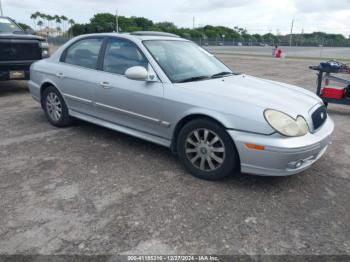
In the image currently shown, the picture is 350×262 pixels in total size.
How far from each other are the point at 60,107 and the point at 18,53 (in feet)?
11.7

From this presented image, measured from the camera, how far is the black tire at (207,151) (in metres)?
3.27

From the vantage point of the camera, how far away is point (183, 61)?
4105mm

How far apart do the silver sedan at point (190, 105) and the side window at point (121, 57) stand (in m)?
0.01

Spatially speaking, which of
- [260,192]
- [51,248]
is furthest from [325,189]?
[51,248]

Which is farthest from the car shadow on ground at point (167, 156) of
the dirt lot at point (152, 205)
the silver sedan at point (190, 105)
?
the silver sedan at point (190, 105)

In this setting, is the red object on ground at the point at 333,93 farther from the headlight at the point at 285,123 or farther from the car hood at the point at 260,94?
the headlight at the point at 285,123

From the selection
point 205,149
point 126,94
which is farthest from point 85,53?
point 205,149

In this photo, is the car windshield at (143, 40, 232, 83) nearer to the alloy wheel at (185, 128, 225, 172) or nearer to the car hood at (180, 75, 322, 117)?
the car hood at (180, 75, 322, 117)

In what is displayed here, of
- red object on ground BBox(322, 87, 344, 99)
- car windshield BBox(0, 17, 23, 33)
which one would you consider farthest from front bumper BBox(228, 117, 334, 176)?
car windshield BBox(0, 17, 23, 33)

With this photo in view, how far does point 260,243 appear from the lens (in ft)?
8.28

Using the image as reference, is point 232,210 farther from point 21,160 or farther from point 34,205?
point 21,160

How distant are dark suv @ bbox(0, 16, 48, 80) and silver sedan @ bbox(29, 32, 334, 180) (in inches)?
119

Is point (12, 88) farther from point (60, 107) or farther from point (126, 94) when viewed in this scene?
point (126, 94)

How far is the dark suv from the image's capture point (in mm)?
7402
